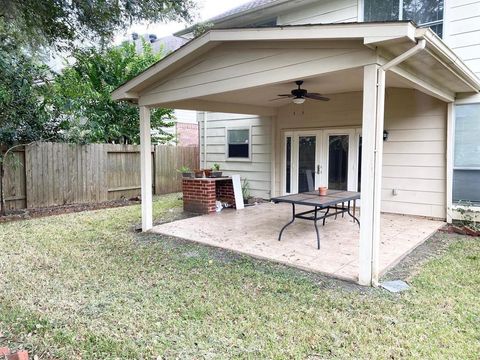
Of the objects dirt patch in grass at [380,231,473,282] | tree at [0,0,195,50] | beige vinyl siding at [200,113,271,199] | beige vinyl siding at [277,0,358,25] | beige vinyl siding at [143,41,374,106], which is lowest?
dirt patch in grass at [380,231,473,282]

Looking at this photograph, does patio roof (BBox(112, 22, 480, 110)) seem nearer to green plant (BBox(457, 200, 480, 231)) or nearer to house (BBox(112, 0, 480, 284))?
house (BBox(112, 0, 480, 284))

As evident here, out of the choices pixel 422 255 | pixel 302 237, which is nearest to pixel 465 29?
pixel 422 255

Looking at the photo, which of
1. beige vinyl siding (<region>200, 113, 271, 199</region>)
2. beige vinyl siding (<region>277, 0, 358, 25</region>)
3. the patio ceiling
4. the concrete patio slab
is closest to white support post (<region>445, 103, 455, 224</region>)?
the concrete patio slab

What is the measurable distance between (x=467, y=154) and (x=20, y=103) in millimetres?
9377

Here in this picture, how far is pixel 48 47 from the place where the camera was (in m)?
6.05

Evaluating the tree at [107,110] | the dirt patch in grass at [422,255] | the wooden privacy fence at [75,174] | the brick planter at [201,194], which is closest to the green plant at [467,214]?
the dirt patch in grass at [422,255]

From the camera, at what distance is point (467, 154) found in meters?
6.70

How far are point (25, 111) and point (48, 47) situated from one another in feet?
8.29

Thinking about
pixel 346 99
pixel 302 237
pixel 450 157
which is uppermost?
pixel 346 99

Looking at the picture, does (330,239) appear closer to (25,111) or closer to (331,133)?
(331,133)

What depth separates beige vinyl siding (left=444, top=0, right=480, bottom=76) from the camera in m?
6.32

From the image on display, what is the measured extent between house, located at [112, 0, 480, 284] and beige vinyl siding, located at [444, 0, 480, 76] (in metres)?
0.02

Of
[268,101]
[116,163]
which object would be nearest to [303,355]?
[268,101]

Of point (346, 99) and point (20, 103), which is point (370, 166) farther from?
point (20, 103)
